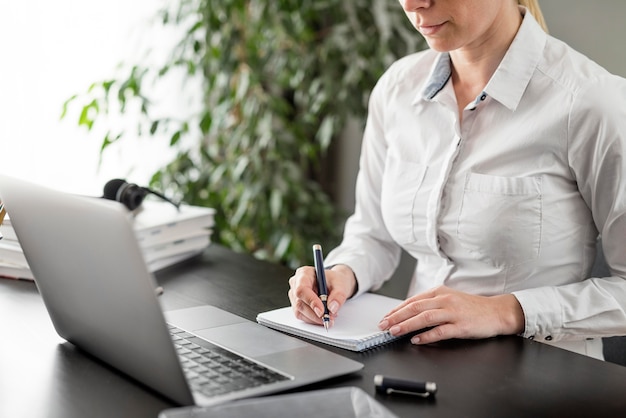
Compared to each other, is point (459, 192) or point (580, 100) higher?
Result: point (580, 100)

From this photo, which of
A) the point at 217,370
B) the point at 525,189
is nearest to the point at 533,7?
the point at 525,189

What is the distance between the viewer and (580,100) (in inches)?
47.9

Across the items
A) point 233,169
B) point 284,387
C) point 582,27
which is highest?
point 582,27

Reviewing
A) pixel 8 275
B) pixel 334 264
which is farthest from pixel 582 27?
pixel 8 275

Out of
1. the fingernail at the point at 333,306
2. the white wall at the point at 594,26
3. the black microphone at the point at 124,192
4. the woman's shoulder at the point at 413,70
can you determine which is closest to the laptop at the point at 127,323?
the fingernail at the point at 333,306

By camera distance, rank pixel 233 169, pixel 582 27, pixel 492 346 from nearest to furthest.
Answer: pixel 492 346 < pixel 582 27 < pixel 233 169

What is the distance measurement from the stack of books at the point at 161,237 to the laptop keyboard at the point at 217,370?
435 millimetres

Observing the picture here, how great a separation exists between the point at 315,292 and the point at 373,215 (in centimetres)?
35

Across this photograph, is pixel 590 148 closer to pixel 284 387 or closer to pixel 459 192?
pixel 459 192

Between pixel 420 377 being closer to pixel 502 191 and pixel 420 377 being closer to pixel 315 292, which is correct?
pixel 315 292

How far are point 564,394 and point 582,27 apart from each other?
135cm

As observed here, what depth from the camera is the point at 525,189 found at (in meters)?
1.25

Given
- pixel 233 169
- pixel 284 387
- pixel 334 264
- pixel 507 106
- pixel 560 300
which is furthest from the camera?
pixel 233 169

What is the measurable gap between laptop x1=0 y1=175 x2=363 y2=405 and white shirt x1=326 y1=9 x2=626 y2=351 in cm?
36
